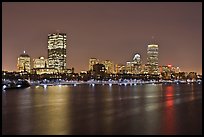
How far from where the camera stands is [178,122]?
23781mm

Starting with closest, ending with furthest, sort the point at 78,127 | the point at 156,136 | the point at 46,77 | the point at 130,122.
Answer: the point at 156,136
the point at 78,127
the point at 130,122
the point at 46,77

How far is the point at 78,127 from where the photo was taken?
2117 cm

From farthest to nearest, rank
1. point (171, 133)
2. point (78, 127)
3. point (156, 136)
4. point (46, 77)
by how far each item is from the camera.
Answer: point (46, 77), point (78, 127), point (171, 133), point (156, 136)

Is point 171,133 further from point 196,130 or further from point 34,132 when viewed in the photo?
point 34,132

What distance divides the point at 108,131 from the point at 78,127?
2189 millimetres

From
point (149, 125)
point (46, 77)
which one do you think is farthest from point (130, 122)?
point (46, 77)

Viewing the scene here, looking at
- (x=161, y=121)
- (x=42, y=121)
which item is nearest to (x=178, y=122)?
(x=161, y=121)

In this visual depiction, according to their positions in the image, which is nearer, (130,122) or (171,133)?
(171,133)

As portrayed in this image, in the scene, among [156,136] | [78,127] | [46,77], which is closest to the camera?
[156,136]

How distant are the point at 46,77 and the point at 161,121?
13144 centimetres

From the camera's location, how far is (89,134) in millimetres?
18891

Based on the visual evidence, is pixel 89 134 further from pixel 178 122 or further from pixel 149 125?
pixel 178 122

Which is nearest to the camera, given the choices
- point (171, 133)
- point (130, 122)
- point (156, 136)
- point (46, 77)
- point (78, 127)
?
point (156, 136)

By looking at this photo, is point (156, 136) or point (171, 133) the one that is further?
point (171, 133)
